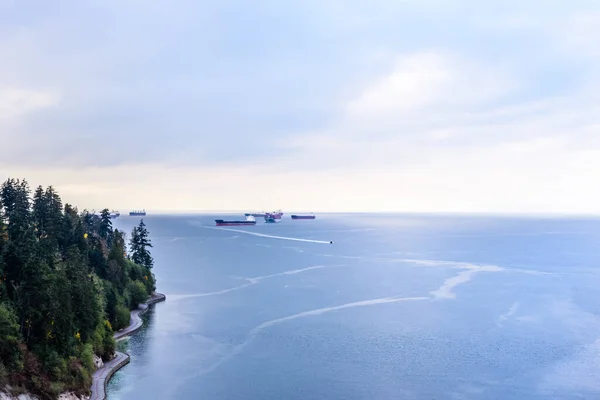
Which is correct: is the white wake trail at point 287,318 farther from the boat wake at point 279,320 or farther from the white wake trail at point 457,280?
the white wake trail at point 457,280

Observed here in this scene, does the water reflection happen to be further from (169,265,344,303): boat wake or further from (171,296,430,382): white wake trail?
(169,265,344,303): boat wake

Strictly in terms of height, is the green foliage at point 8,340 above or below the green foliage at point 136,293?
above

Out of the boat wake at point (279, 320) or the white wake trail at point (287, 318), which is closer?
the boat wake at point (279, 320)

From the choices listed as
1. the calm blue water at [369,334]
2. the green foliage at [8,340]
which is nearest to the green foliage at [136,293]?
the calm blue water at [369,334]

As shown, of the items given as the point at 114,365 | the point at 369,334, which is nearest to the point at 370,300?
the point at 369,334

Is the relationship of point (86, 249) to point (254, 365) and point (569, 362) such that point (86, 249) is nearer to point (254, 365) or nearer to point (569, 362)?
point (254, 365)

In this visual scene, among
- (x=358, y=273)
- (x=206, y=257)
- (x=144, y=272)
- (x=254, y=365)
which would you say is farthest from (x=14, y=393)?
(x=206, y=257)

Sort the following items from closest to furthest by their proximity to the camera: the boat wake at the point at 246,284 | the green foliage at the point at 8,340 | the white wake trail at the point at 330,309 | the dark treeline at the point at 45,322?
the green foliage at the point at 8,340 → the dark treeline at the point at 45,322 → the white wake trail at the point at 330,309 → the boat wake at the point at 246,284

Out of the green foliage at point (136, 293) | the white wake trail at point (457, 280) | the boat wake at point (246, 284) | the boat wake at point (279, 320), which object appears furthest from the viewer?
the boat wake at point (246, 284)

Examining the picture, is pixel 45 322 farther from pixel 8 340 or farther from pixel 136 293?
pixel 136 293
